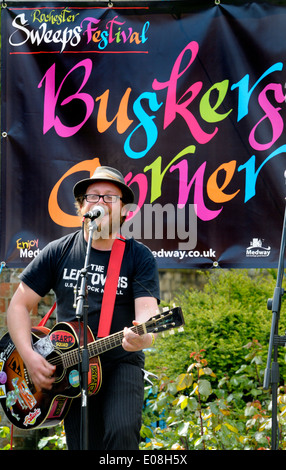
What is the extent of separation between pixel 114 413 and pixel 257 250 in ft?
5.31

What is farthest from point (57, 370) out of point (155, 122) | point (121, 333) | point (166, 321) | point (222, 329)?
point (222, 329)

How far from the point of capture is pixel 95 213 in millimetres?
3834

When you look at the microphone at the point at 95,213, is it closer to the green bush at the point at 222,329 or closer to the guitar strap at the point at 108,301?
the guitar strap at the point at 108,301

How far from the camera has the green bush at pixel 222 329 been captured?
5562 millimetres

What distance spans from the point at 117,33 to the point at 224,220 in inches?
58.8

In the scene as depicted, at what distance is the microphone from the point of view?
380 cm

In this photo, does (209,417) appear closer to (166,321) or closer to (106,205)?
(166,321)

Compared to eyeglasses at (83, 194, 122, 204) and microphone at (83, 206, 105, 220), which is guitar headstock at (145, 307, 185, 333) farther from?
eyeglasses at (83, 194, 122, 204)

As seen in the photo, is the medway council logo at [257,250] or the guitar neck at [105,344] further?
the medway council logo at [257,250]

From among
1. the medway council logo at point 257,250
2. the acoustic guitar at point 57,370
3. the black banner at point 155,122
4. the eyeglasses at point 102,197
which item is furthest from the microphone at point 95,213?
the medway council logo at point 257,250

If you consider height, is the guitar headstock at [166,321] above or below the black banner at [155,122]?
below

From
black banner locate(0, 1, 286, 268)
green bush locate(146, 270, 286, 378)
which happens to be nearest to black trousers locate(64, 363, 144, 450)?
black banner locate(0, 1, 286, 268)

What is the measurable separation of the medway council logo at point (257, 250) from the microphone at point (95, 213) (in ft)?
4.23
